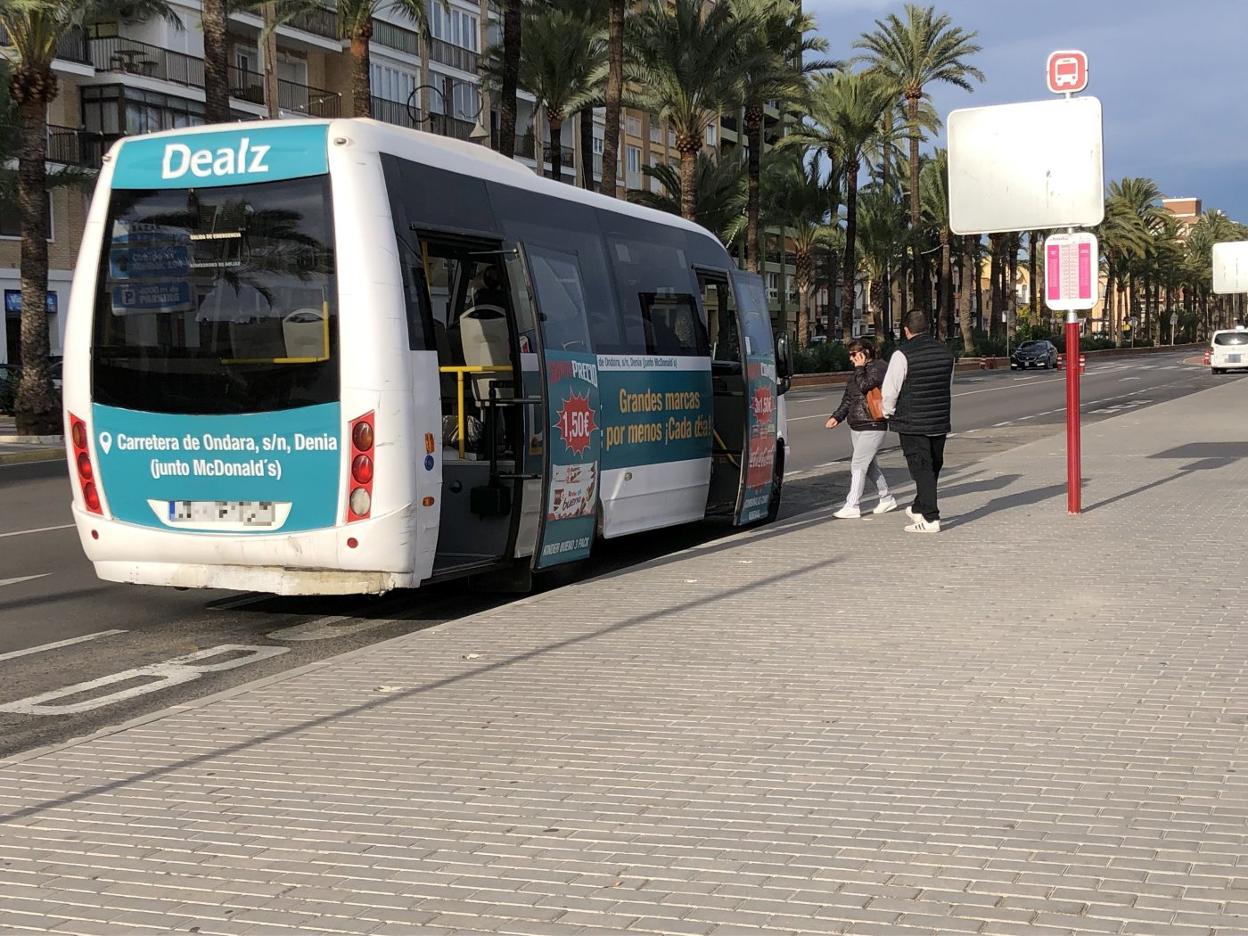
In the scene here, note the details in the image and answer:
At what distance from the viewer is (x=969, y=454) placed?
914 inches

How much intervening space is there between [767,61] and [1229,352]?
24.2 m

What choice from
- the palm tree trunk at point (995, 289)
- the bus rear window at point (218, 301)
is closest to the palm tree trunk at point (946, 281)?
the palm tree trunk at point (995, 289)

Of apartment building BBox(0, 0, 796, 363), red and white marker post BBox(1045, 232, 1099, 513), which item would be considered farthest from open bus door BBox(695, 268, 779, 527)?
apartment building BBox(0, 0, 796, 363)

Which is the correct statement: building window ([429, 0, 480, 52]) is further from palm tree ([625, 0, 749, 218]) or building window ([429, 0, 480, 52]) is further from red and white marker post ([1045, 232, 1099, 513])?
red and white marker post ([1045, 232, 1099, 513])

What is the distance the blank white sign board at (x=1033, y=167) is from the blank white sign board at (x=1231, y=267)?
125ft

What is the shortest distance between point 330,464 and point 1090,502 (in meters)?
8.67

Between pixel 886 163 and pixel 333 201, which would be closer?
pixel 333 201

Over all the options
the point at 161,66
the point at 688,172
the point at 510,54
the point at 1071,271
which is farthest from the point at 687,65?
the point at 1071,271

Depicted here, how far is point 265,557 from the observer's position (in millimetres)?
9219

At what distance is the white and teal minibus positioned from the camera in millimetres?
9008

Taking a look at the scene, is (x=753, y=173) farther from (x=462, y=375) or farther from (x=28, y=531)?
(x=462, y=375)

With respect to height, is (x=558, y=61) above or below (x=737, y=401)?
above

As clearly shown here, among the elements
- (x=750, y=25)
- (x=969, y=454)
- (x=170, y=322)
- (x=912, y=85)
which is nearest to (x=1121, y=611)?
(x=170, y=322)

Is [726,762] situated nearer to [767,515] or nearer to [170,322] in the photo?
[170,322]
